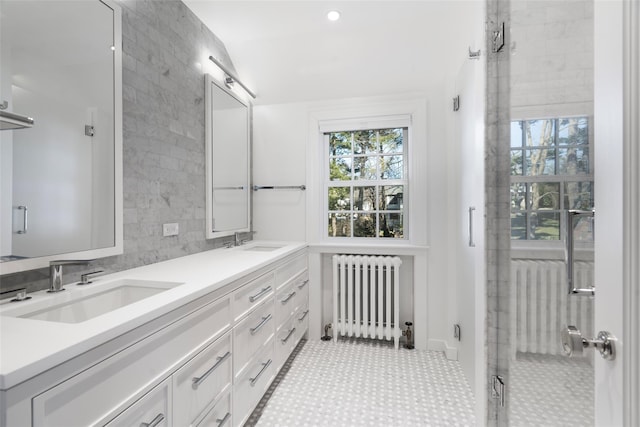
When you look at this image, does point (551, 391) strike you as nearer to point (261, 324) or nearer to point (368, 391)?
point (368, 391)

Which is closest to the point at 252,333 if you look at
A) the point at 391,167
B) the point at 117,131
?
the point at 117,131

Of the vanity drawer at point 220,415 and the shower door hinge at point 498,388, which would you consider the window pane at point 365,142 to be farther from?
the vanity drawer at point 220,415

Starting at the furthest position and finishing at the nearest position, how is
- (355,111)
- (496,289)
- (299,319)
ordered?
(355,111), (299,319), (496,289)

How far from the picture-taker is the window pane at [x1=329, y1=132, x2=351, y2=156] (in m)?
2.87

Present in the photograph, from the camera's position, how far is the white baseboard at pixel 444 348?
2.35 m

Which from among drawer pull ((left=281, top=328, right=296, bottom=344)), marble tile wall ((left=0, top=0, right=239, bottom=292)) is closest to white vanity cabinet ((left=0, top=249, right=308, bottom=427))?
drawer pull ((left=281, top=328, right=296, bottom=344))

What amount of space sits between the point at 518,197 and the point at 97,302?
1852 mm

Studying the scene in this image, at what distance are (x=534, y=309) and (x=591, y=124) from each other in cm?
69

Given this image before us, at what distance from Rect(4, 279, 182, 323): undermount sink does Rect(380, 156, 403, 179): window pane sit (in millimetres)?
2086

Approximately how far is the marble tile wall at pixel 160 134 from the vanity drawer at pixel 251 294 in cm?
61

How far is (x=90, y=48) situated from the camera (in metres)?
1.32

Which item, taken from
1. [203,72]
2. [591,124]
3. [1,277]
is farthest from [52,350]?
[203,72]

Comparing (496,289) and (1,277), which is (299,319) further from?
(1,277)

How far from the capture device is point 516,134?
1263 millimetres
